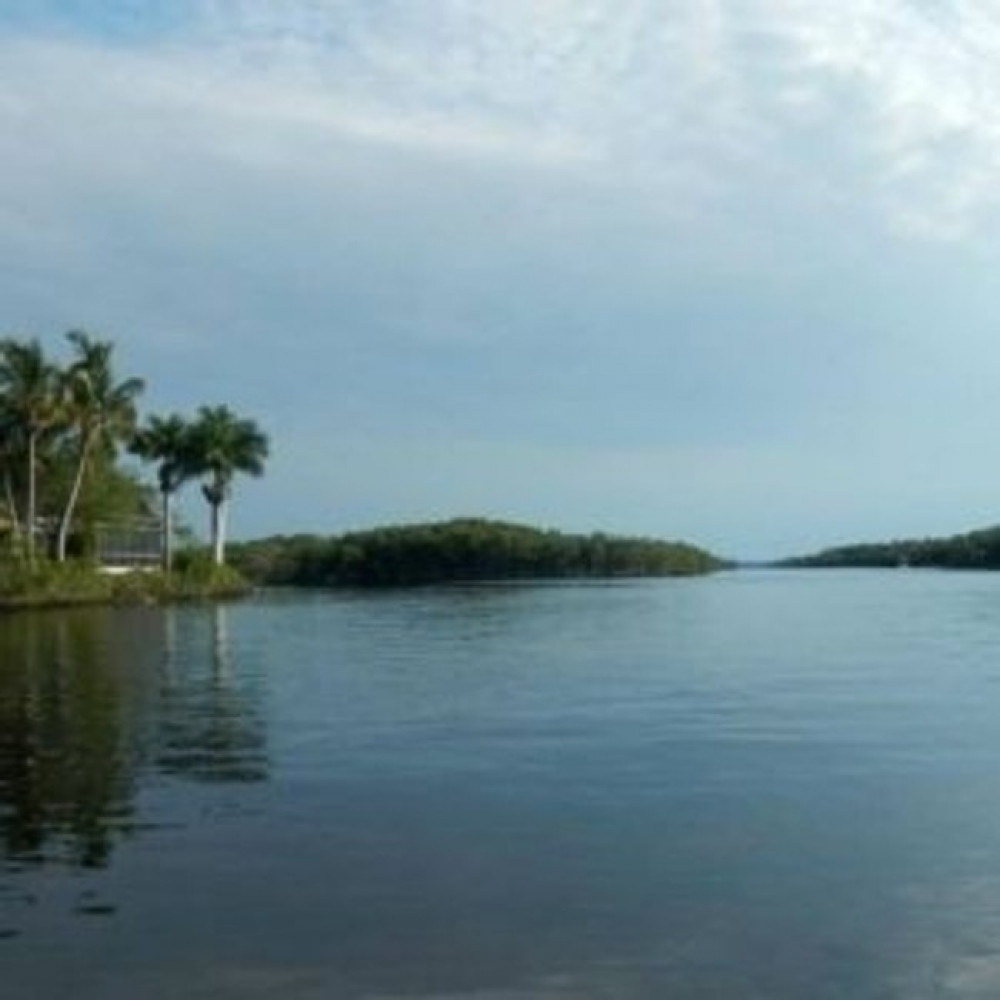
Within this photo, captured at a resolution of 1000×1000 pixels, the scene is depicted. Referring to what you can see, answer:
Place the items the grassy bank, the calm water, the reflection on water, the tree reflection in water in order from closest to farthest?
the calm water
the reflection on water
the tree reflection in water
the grassy bank

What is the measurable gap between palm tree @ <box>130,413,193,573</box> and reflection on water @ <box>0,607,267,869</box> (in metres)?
74.8

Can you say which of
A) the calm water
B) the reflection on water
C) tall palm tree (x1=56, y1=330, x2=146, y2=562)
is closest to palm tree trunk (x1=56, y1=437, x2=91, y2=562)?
tall palm tree (x1=56, y1=330, x2=146, y2=562)

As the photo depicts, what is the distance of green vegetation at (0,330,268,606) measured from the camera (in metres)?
107

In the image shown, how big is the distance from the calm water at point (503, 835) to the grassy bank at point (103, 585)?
61082 millimetres

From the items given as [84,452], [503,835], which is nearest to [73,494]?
[84,452]

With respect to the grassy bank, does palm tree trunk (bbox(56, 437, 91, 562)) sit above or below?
above

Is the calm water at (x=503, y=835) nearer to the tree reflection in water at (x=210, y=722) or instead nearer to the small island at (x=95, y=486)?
the tree reflection in water at (x=210, y=722)

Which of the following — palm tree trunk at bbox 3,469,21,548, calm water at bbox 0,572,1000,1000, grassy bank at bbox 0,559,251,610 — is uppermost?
palm tree trunk at bbox 3,469,21,548

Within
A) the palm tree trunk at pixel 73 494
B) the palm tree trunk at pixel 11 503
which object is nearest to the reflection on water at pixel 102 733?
the palm tree trunk at pixel 73 494

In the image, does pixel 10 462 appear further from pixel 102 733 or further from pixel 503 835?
pixel 503 835

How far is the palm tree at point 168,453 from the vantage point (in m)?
138

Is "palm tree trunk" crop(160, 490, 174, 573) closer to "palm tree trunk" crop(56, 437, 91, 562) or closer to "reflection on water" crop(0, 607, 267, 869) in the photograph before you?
"palm tree trunk" crop(56, 437, 91, 562)

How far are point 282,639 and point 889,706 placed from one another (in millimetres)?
34824

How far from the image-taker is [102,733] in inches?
1258
